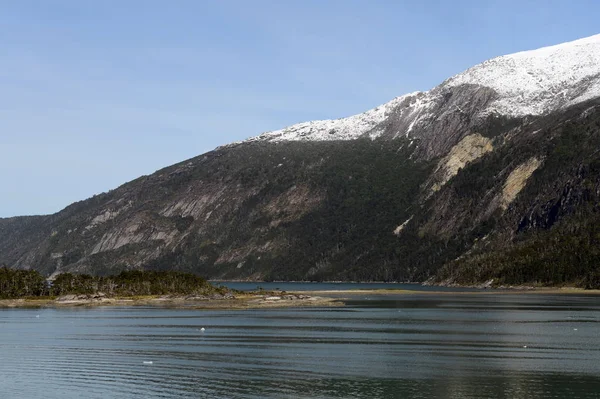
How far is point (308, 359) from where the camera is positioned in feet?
381

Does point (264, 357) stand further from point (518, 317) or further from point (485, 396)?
point (518, 317)

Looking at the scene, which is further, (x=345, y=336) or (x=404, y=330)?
(x=404, y=330)

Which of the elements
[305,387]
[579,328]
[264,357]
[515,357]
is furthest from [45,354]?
[579,328]

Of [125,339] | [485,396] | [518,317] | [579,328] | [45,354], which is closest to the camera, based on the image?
[485,396]

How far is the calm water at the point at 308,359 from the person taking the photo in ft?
300

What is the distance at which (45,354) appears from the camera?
405 feet

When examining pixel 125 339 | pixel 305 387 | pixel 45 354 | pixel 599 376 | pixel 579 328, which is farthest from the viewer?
pixel 579 328

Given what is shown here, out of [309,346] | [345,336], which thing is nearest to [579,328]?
[345,336]

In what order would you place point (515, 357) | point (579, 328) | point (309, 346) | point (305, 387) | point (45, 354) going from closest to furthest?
point (305, 387), point (515, 357), point (45, 354), point (309, 346), point (579, 328)

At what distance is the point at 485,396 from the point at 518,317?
4015 inches

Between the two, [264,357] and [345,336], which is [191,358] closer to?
[264,357]

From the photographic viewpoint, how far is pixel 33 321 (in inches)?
7569

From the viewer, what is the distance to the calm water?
91312 mm

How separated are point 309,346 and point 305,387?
130ft
